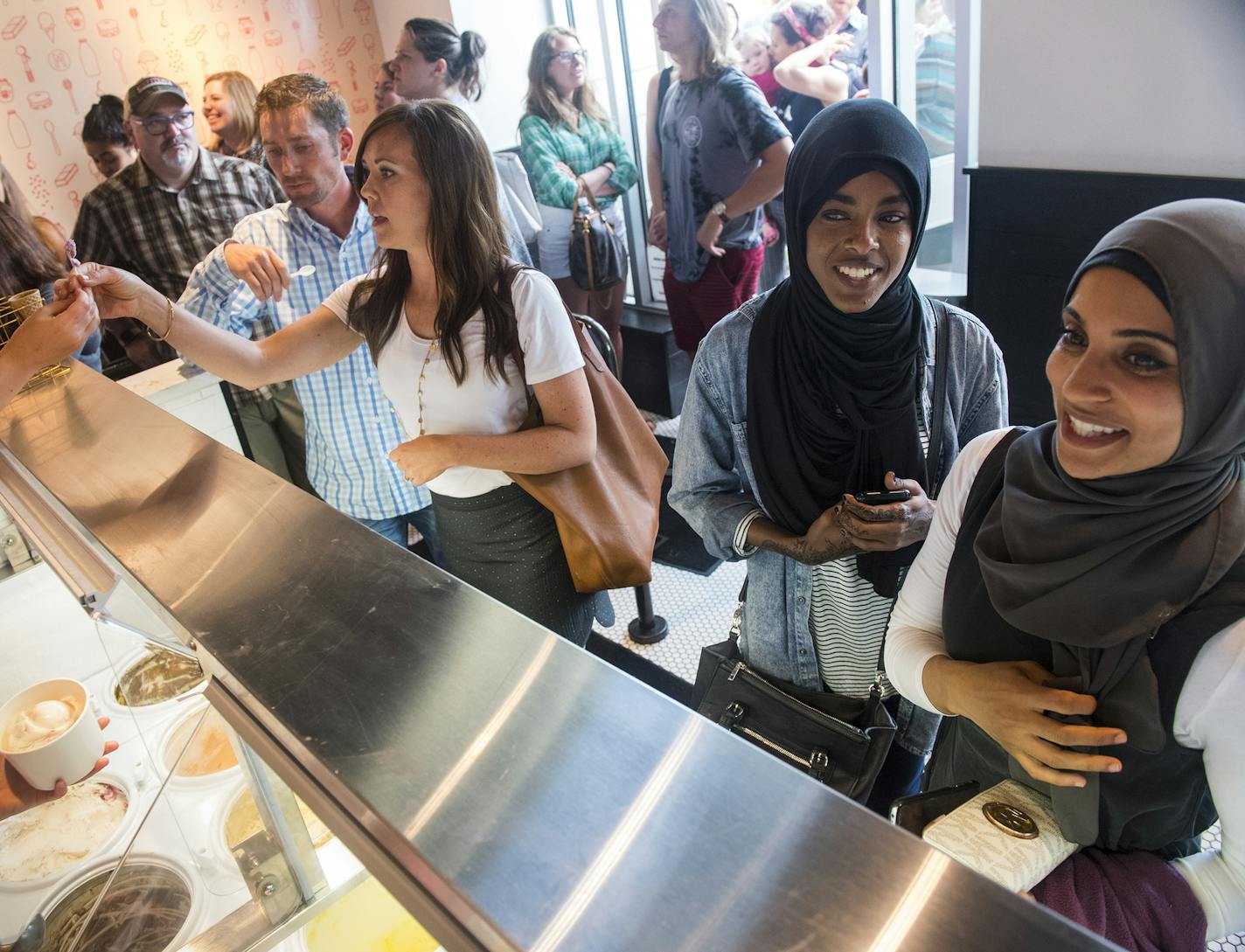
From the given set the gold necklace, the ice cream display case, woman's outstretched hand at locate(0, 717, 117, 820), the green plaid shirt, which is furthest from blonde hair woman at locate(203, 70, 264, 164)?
woman's outstretched hand at locate(0, 717, 117, 820)

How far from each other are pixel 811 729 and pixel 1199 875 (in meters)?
0.62

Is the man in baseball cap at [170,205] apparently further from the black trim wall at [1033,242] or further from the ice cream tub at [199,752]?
the ice cream tub at [199,752]

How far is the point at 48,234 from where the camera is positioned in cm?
370

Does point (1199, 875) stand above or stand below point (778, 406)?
below

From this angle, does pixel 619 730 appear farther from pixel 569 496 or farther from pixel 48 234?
pixel 48 234

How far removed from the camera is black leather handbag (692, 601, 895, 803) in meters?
1.38

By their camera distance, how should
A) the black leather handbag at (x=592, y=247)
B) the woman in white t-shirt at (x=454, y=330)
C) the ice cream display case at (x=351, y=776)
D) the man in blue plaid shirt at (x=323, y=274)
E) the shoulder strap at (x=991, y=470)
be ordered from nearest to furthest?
the ice cream display case at (x=351, y=776), the shoulder strap at (x=991, y=470), the woman in white t-shirt at (x=454, y=330), the man in blue plaid shirt at (x=323, y=274), the black leather handbag at (x=592, y=247)

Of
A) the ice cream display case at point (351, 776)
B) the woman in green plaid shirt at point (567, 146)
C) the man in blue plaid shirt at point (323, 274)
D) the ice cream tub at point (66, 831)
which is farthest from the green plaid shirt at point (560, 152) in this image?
the ice cream tub at point (66, 831)

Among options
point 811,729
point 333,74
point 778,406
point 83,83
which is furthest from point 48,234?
point 811,729

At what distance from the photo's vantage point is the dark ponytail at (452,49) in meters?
4.13

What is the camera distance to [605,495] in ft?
5.77

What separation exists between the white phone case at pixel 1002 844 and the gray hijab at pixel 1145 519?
2 centimetres

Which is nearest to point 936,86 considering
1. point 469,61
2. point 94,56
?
point 469,61

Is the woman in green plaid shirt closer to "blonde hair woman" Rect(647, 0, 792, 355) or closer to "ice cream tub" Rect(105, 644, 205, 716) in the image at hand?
"blonde hair woman" Rect(647, 0, 792, 355)
